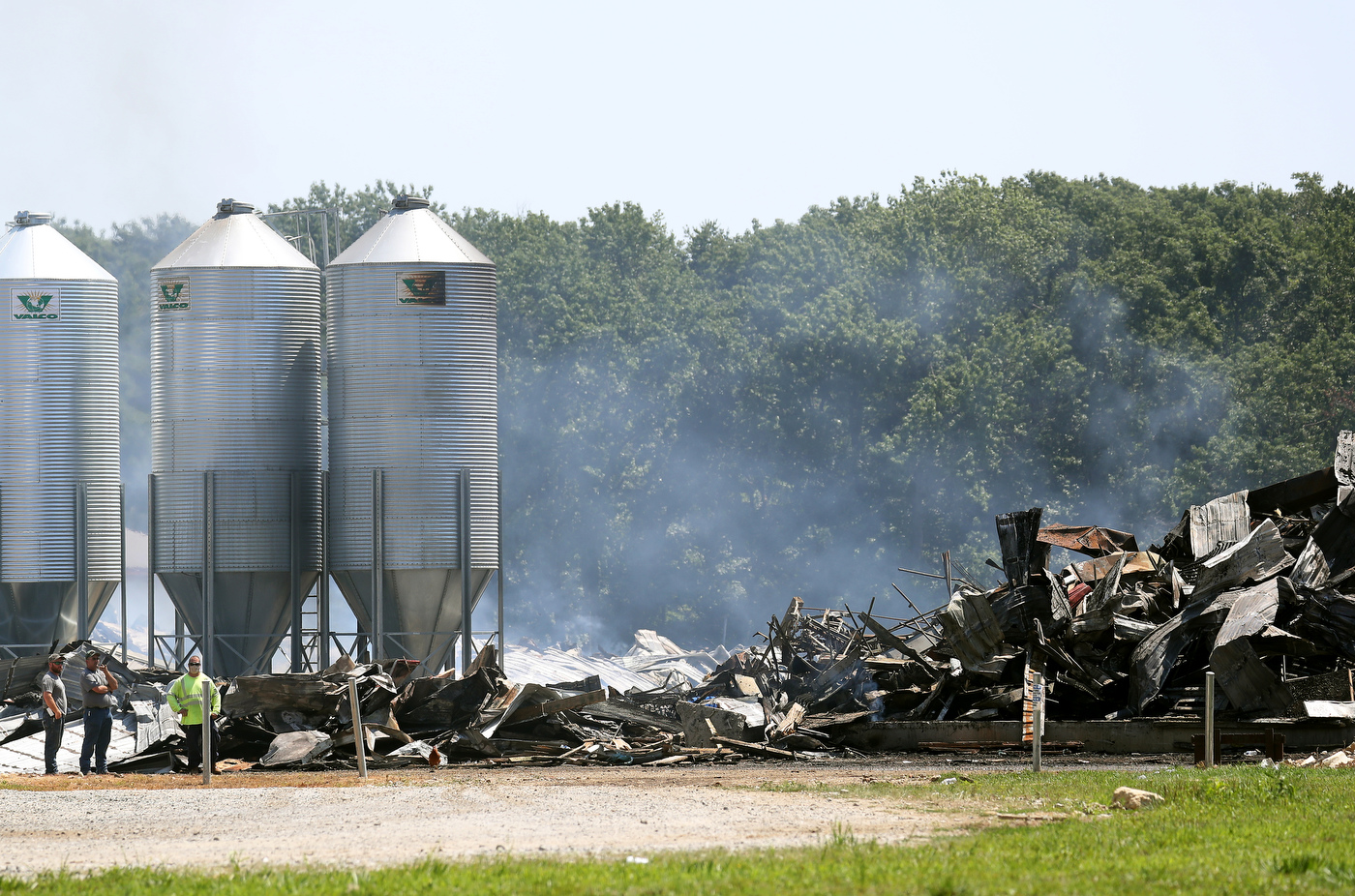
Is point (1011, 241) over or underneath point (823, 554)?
over

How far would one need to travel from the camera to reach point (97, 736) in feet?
77.4

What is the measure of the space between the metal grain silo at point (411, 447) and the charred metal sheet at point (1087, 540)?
10.7 m

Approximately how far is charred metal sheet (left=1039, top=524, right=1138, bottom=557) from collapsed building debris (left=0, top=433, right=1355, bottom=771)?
109 cm

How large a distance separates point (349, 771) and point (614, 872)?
14197mm

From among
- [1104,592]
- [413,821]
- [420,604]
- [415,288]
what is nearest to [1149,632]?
[1104,592]

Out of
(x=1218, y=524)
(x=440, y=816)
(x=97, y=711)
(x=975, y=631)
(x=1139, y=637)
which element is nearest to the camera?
(x=440, y=816)

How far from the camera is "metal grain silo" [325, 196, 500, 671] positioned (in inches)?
1318

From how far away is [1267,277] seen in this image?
202ft

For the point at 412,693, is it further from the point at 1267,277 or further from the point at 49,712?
the point at 1267,277

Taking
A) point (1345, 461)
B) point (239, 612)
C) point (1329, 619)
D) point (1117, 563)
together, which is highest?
point (1345, 461)

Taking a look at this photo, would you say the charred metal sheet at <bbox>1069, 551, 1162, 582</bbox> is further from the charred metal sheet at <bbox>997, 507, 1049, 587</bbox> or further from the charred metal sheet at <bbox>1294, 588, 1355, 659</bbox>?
the charred metal sheet at <bbox>1294, 588, 1355, 659</bbox>

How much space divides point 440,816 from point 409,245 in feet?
68.1

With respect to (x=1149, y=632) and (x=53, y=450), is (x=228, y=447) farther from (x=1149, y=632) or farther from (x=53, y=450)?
(x=1149, y=632)

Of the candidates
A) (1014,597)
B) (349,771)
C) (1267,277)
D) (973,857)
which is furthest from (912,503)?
(973,857)
